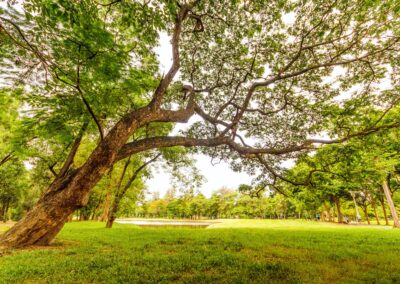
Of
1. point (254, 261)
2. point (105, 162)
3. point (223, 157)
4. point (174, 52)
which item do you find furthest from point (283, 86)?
point (105, 162)

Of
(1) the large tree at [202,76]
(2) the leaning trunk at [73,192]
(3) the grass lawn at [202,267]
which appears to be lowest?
(3) the grass lawn at [202,267]

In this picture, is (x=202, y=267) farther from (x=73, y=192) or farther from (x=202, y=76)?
(x=202, y=76)

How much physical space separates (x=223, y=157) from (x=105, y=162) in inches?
264

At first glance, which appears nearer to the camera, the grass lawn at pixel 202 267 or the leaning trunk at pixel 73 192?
the grass lawn at pixel 202 267

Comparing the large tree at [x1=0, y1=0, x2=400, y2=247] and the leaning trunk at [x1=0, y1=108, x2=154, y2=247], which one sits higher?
the large tree at [x1=0, y1=0, x2=400, y2=247]

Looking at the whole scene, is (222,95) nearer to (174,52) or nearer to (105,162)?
(174,52)

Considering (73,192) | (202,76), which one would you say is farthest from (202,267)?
(202,76)

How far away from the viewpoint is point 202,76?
1084 centimetres

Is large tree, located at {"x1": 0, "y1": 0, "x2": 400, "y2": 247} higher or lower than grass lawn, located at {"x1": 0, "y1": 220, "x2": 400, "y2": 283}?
higher

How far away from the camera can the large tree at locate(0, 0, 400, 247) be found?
638 centimetres

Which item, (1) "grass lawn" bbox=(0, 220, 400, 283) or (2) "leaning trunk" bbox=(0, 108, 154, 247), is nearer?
(1) "grass lawn" bbox=(0, 220, 400, 283)

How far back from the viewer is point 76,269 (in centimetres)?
566

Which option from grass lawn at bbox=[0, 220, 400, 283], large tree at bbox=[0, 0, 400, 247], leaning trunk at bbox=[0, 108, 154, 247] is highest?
large tree at bbox=[0, 0, 400, 247]

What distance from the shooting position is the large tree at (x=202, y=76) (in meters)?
6.38
